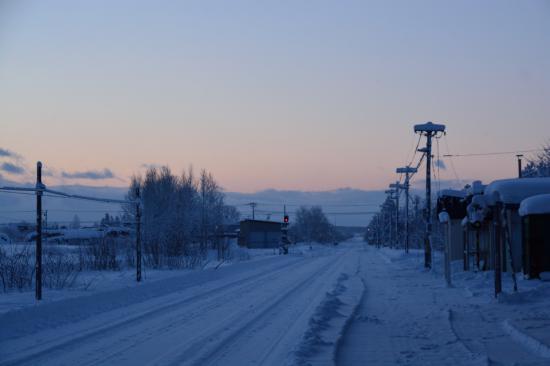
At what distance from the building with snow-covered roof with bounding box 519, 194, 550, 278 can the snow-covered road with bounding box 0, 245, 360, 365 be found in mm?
6505

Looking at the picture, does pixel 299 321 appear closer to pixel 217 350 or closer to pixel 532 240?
pixel 217 350

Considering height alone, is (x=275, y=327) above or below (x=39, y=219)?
below

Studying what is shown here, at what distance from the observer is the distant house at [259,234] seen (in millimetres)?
99731

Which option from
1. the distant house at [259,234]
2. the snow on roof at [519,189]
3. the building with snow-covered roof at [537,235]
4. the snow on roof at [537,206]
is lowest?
the distant house at [259,234]

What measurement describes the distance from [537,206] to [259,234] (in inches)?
3235

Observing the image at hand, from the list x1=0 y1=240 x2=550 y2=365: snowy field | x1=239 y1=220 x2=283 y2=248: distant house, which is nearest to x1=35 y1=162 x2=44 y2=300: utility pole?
x1=0 y1=240 x2=550 y2=365: snowy field

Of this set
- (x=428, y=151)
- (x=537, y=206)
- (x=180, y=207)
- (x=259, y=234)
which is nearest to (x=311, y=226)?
(x=259, y=234)

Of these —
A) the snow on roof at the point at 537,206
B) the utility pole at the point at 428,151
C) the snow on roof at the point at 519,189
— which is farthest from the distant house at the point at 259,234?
the snow on roof at the point at 537,206

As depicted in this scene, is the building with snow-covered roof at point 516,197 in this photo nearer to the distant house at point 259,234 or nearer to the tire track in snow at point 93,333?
the tire track in snow at point 93,333

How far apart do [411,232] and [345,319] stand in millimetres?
104426

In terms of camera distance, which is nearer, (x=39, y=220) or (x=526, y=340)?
(x=526, y=340)

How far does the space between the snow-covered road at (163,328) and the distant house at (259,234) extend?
79673mm

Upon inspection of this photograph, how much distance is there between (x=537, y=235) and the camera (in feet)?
66.8

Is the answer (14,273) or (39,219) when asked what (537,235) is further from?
(14,273)
